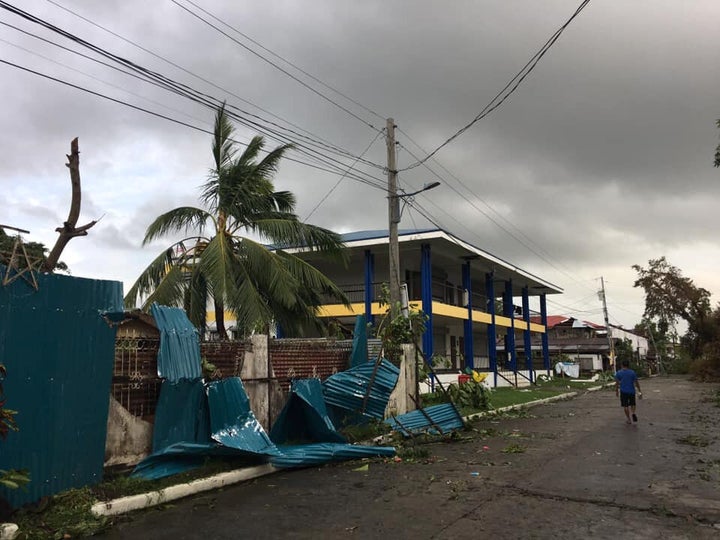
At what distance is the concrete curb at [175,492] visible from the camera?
603 centimetres

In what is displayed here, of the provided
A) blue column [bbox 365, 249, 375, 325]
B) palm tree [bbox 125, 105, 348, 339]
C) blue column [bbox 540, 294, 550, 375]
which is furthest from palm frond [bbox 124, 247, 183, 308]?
blue column [bbox 540, 294, 550, 375]

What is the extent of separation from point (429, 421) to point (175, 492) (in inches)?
245

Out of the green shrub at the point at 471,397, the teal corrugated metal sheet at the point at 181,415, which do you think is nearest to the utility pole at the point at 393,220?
the green shrub at the point at 471,397

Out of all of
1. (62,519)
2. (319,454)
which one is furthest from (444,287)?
(62,519)

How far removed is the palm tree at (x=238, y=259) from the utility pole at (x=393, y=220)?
1.66 m

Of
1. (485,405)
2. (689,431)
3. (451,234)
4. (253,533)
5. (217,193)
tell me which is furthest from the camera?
(451,234)

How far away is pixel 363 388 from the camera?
A: 11.1 meters

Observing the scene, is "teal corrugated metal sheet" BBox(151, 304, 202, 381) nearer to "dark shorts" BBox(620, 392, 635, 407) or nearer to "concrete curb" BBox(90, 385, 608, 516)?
"concrete curb" BBox(90, 385, 608, 516)

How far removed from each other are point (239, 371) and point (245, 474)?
195 cm

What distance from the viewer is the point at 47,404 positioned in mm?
6215

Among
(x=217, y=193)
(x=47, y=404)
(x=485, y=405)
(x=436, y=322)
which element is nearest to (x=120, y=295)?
(x=47, y=404)

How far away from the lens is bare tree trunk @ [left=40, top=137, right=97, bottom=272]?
7.42m

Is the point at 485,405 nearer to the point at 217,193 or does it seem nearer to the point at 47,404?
the point at 217,193

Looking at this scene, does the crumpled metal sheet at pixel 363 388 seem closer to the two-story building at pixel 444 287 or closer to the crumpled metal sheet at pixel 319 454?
the crumpled metal sheet at pixel 319 454
